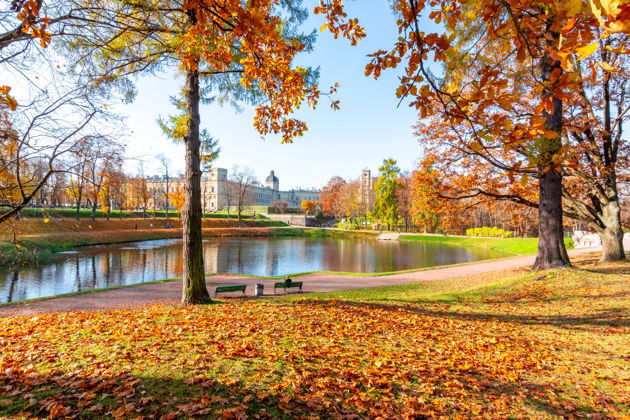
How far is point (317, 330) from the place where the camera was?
5.23 m

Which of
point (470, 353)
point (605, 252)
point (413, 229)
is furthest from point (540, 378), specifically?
point (413, 229)

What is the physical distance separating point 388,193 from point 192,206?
43.8m

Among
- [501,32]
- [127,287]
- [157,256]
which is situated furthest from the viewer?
[157,256]

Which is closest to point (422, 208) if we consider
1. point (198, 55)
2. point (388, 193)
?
point (198, 55)

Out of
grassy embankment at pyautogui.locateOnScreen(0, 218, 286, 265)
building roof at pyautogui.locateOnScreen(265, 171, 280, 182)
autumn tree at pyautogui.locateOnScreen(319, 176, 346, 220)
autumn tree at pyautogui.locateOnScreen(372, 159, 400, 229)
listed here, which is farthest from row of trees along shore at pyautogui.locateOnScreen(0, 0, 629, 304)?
building roof at pyautogui.locateOnScreen(265, 171, 280, 182)

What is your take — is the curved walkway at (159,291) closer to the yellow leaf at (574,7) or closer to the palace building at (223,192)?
the yellow leaf at (574,7)

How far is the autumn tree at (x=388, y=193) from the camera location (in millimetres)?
49188

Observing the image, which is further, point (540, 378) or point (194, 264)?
point (194, 264)

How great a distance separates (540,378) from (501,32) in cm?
376

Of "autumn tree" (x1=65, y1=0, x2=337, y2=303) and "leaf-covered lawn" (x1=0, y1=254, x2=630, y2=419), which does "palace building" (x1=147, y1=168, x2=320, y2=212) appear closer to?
"autumn tree" (x1=65, y1=0, x2=337, y2=303)

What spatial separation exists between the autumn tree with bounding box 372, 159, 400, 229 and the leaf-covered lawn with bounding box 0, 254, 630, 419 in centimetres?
4288

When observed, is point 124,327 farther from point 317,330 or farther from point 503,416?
point 503,416

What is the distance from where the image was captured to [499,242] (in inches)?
1328

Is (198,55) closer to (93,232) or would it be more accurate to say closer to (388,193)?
(93,232)
